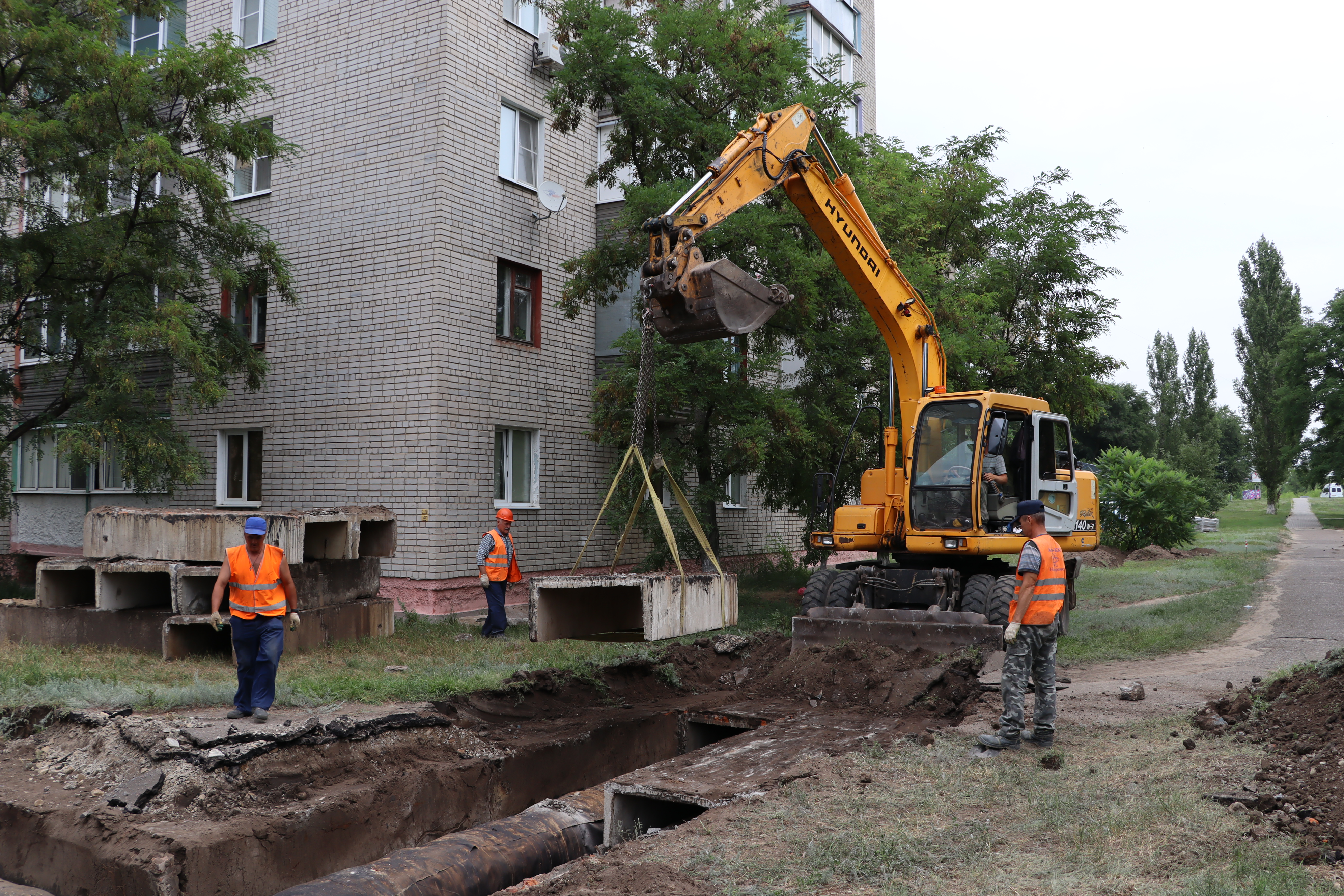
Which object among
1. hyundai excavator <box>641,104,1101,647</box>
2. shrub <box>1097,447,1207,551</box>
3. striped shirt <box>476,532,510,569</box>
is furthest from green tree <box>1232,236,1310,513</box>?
striped shirt <box>476,532,510,569</box>

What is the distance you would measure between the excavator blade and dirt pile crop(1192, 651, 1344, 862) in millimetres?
4844

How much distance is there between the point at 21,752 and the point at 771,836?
5336 mm

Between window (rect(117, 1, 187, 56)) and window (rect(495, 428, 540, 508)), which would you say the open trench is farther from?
window (rect(117, 1, 187, 56))

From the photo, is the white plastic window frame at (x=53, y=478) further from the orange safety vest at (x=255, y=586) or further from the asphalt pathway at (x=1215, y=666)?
the asphalt pathway at (x=1215, y=666)

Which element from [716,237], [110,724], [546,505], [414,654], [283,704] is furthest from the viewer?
[546,505]

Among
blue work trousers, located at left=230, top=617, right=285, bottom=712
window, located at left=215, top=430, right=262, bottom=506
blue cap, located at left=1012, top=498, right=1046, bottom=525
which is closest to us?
blue cap, located at left=1012, top=498, right=1046, bottom=525

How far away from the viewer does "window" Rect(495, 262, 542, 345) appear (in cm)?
1492

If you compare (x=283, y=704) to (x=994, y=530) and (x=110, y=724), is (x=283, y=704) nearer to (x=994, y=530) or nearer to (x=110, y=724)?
(x=110, y=724)

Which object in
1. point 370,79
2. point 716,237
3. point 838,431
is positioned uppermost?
point 370,79

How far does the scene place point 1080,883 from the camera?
13.9 feet

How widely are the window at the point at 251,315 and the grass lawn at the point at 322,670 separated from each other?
628 centimetres

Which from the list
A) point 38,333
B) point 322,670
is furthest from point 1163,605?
point 38,333

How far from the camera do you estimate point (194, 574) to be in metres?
9.41

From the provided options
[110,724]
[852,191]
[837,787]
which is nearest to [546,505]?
[852,191]
